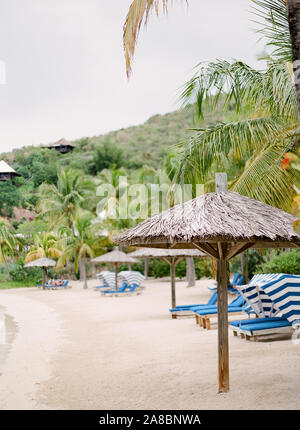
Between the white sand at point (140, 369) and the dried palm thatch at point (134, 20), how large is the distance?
382 cm

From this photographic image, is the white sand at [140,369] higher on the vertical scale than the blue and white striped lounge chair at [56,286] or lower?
higher

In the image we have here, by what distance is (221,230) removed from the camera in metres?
4.92

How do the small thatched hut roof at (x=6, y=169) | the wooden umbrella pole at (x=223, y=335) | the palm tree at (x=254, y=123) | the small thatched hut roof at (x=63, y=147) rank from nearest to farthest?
the wooden umbrella pole at (x=223, y=335)
the palm tree at (x=254, y=123)
the small thatched hut roof at (x=6, y=169)
the small thatched hut roof at (x=63, y=147)

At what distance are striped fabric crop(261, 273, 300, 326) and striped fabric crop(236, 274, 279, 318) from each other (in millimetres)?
600

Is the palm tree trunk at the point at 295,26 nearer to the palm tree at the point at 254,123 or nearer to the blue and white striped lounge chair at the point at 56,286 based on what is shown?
the palm tree at the point at 254,123

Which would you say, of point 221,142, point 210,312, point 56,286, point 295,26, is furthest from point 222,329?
point 56,286

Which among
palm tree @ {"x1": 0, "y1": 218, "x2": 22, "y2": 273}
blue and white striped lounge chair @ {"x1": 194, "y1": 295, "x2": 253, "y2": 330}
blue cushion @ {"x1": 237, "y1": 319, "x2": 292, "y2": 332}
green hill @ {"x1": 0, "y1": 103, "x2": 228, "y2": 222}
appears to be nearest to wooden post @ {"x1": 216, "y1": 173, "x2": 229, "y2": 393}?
blue cushion @ {"x1": 237, "y1": 319, "x2": 292, "y2": 332}

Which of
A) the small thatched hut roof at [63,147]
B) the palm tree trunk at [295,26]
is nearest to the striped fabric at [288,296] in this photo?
the palm tree trunk at [295,26]

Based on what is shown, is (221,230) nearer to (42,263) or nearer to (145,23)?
(145,23)

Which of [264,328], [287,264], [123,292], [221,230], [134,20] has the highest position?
[134,20]

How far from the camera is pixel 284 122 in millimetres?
8938

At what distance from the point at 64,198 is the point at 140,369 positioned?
1080 inches

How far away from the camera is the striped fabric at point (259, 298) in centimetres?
880
